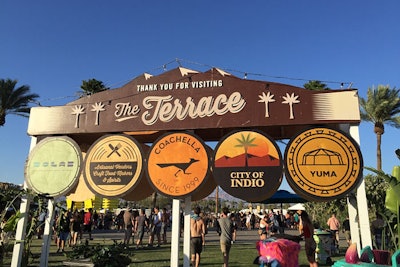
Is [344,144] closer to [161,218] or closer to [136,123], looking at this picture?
[136,123]

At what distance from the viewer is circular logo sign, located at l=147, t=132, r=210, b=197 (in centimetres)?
667

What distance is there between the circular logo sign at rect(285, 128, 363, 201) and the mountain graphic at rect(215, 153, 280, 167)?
11.1 inches

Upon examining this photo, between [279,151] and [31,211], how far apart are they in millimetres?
5604

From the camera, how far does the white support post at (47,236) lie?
7.25m

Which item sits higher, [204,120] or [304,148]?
[204,120]

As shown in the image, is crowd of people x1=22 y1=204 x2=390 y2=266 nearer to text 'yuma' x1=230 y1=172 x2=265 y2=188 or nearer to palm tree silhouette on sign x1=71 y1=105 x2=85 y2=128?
text 'yuma' x1=230 y1=172 x2=265 y2=188

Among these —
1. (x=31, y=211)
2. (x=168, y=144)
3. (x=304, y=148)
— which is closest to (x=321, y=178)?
(x=304, y=148)

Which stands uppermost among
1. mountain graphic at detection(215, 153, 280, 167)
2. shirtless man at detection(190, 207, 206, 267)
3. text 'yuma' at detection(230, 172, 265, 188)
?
mountain graphic at detection(215, 153, 280, 167)

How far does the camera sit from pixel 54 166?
757 centimetres

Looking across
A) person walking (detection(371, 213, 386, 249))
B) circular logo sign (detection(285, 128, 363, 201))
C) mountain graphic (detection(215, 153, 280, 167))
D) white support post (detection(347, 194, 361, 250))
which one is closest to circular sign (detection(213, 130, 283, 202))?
mountain graphic (detection(215, 153, 280, 167))

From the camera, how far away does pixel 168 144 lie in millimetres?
6961

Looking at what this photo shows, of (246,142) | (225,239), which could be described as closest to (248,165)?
(246,142)

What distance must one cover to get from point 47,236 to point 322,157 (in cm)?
590

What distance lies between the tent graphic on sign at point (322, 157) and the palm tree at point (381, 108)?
2013cm
